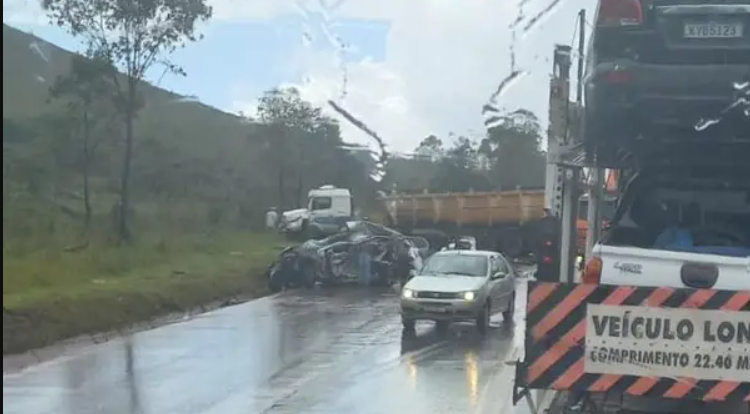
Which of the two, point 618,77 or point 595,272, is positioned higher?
point 618,77

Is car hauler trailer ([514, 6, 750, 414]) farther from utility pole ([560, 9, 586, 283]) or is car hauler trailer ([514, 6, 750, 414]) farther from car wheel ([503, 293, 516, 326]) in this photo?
car wheel ([503, 293, 516, 326])

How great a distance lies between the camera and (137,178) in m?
45.4

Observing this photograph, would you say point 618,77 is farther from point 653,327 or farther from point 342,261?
point 342,261

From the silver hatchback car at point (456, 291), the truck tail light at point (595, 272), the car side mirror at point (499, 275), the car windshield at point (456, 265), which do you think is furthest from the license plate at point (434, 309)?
the truck tail light at point (595, 272)

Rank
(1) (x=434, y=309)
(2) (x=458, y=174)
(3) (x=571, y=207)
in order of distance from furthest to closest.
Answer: (2) (x=458, y=174) → (1) (x=434, y=309) → (3) (x=571, y=207)

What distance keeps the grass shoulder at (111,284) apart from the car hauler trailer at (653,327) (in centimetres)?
1020

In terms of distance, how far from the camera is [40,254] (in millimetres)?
22969

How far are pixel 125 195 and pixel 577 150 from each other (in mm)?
21390

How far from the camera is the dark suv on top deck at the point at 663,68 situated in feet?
26.6

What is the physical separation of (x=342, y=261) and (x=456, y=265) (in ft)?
35.6

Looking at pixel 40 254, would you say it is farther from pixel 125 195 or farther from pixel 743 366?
pixel 743 366

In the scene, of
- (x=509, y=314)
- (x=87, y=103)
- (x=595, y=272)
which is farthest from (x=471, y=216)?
(x=595, y=272)

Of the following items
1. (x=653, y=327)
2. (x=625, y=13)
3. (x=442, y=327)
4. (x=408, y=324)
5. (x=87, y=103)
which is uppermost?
(x=87, y=103)

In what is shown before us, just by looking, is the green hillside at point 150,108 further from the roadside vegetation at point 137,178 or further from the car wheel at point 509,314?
the car wheel at point 509,314
